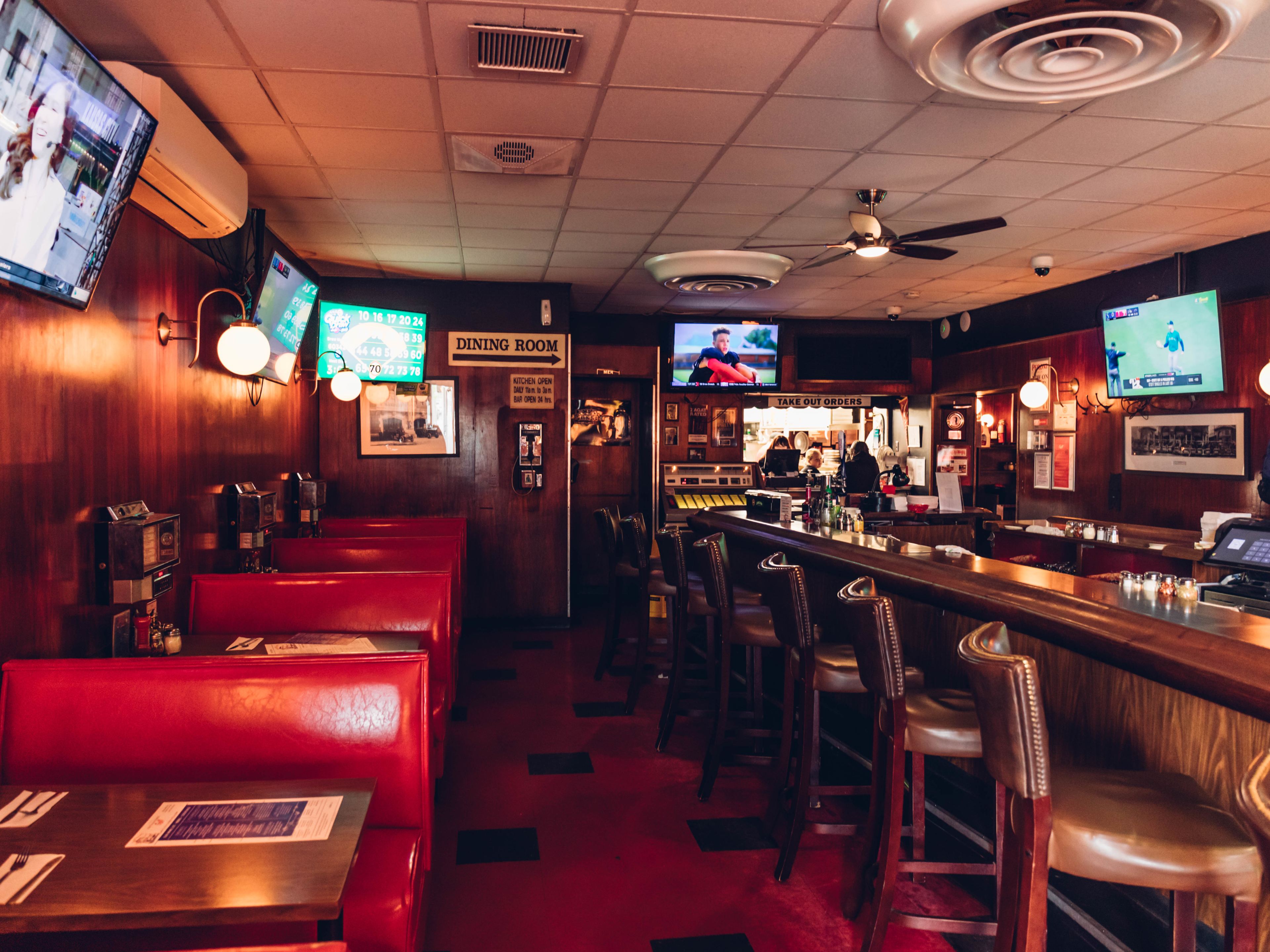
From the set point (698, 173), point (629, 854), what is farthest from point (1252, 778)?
point (698, 173)

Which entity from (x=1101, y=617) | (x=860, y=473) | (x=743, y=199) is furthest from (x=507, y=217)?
(x=860, y=473)

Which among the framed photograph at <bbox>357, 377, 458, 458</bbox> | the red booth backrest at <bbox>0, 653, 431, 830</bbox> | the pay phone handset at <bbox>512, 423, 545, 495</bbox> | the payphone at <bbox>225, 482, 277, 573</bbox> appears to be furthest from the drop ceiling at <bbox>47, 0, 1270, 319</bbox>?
the red booth backrest at <bbox>0, 653, 431, 830</bbox>

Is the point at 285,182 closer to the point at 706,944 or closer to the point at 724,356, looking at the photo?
the point at 706,944

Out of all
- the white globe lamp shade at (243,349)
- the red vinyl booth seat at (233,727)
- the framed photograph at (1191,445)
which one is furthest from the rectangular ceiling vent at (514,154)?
the framed photograph at (1191,445)

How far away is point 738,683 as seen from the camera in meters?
5.19

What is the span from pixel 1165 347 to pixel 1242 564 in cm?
236

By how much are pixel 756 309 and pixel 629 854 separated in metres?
6.36

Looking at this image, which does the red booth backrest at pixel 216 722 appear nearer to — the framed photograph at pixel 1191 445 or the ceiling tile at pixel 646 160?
the ceiling tile at pixel 646 160

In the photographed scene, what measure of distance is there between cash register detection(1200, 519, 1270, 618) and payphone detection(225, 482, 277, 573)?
463 centimetres

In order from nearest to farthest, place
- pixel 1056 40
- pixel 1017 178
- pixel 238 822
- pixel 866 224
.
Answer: pixel 238 822 → pixel 1056 40 → pixel 1017 178 → pixel 866 224

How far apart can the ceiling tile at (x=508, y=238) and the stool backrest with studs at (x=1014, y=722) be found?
14.3 feet

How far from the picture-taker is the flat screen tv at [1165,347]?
5578 mm

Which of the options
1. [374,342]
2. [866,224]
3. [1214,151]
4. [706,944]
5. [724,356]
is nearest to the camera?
[706,944]

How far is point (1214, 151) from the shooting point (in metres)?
3.93
